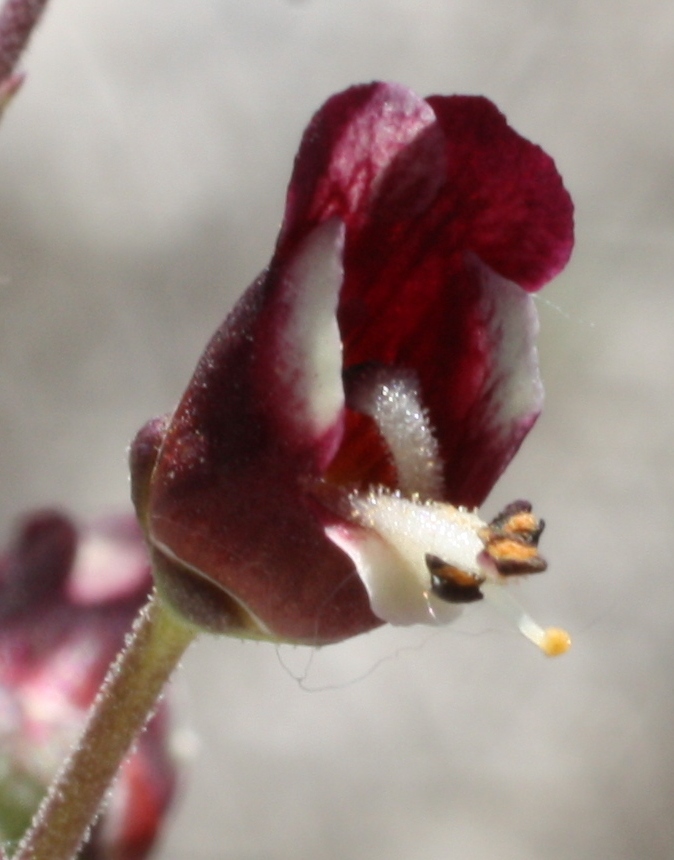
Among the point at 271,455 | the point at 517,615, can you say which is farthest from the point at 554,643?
the point at 271,455

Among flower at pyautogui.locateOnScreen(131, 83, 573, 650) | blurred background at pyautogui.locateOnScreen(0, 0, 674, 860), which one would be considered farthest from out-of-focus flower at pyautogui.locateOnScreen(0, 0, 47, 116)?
blurred background at pyautogui.locateOnScreen(0, 0, 674, 860)

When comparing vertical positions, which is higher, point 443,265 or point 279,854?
point 443,265

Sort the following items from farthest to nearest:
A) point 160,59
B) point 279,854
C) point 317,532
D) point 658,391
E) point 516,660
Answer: point 160,59
point 658,391
point 516,660
point 279,854
point 317,532

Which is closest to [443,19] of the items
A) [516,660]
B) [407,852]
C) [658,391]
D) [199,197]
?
[199,197]

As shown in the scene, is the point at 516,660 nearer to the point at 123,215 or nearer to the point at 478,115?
the point at 123,215

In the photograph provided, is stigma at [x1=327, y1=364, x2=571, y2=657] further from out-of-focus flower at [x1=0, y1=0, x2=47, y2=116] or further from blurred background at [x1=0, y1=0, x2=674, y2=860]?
blurred background at [x1=0, y1=0, x2=674, y2=860]

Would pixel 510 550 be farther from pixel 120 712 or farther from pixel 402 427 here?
pixel 120 712
